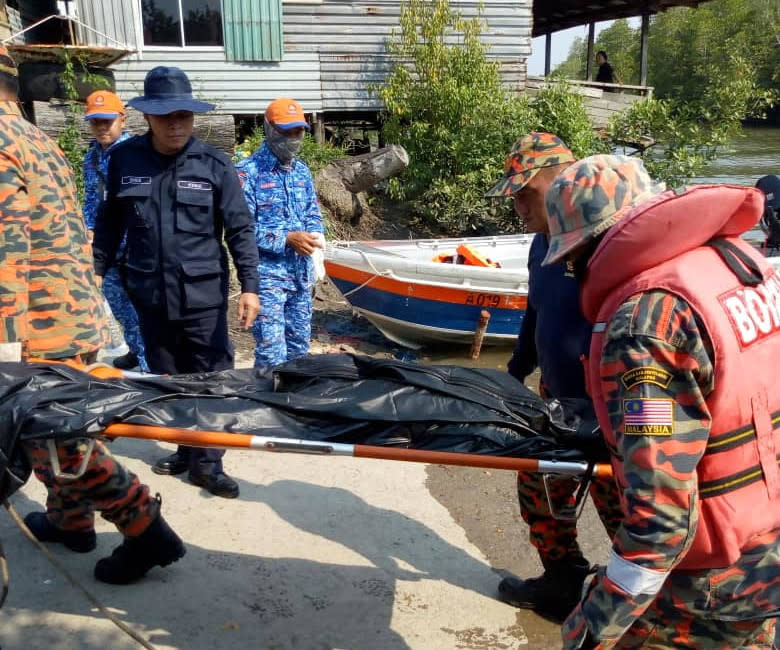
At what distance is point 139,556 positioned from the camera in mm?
2914

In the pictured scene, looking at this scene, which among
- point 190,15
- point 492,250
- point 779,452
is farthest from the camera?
point 190,15

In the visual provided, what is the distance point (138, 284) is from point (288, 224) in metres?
1.22

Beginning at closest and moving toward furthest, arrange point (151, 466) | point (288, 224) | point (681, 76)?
point (151, 466) → point (288, 224) → point (681, 76)

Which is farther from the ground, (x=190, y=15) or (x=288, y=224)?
(x=190, y=15)

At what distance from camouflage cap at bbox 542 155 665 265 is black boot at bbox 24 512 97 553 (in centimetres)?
254

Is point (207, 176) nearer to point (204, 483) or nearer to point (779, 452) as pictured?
point (204, 483)

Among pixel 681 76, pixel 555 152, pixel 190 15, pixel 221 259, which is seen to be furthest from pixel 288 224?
pixel 681 76

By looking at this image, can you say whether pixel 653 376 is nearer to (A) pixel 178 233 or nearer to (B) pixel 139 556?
(B) pixel 139 556

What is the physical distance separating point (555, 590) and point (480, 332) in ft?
14.9

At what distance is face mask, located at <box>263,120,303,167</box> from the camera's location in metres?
4.40

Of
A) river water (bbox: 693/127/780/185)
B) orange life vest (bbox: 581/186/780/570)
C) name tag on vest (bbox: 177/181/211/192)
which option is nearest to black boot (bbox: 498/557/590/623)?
orange life vest (bbox: 581/186/780/570)

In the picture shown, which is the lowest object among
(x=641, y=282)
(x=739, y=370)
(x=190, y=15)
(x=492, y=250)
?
(x=492, y=250)

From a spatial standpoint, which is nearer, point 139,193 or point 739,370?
point 739,370

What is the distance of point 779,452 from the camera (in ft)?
5.13
